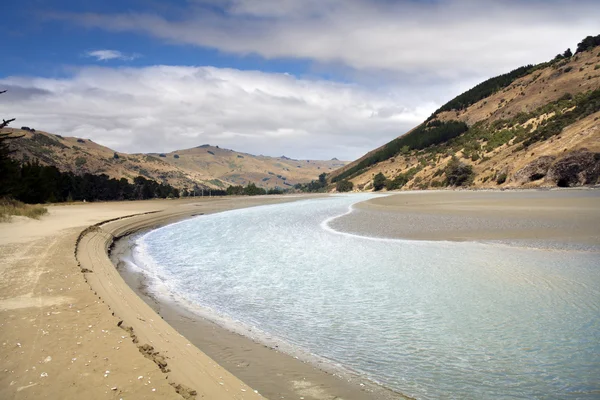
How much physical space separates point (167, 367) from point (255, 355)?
1.82 m

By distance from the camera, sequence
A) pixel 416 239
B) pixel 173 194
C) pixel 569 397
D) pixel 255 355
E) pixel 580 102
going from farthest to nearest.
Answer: pixel 173 194
pixel 580 102
pixel 416 239
pixel 255 355
pixel 569 397

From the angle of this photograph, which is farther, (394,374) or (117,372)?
(394,374)

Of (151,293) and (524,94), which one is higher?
(524,94)

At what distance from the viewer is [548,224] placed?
22766mm

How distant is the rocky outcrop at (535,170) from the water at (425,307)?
50502mm

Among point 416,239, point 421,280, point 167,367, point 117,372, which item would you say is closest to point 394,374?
point 167,367

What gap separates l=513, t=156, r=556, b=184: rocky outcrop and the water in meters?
50.5

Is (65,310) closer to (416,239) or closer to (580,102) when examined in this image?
(416,239)

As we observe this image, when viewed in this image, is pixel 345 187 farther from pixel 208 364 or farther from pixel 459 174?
pixel 208 364

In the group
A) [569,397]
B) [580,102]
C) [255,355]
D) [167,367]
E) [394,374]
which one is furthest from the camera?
[580,102]

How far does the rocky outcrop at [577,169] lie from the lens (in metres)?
52.2

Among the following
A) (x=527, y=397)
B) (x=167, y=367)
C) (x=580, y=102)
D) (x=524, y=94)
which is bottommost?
(x=527, y=397)

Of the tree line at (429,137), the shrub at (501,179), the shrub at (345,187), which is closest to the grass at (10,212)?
the shrub at (501,179)

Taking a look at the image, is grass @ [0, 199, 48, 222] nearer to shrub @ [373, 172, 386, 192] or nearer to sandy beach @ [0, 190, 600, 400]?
sandy beach @ [0, 190, 600, 400]
